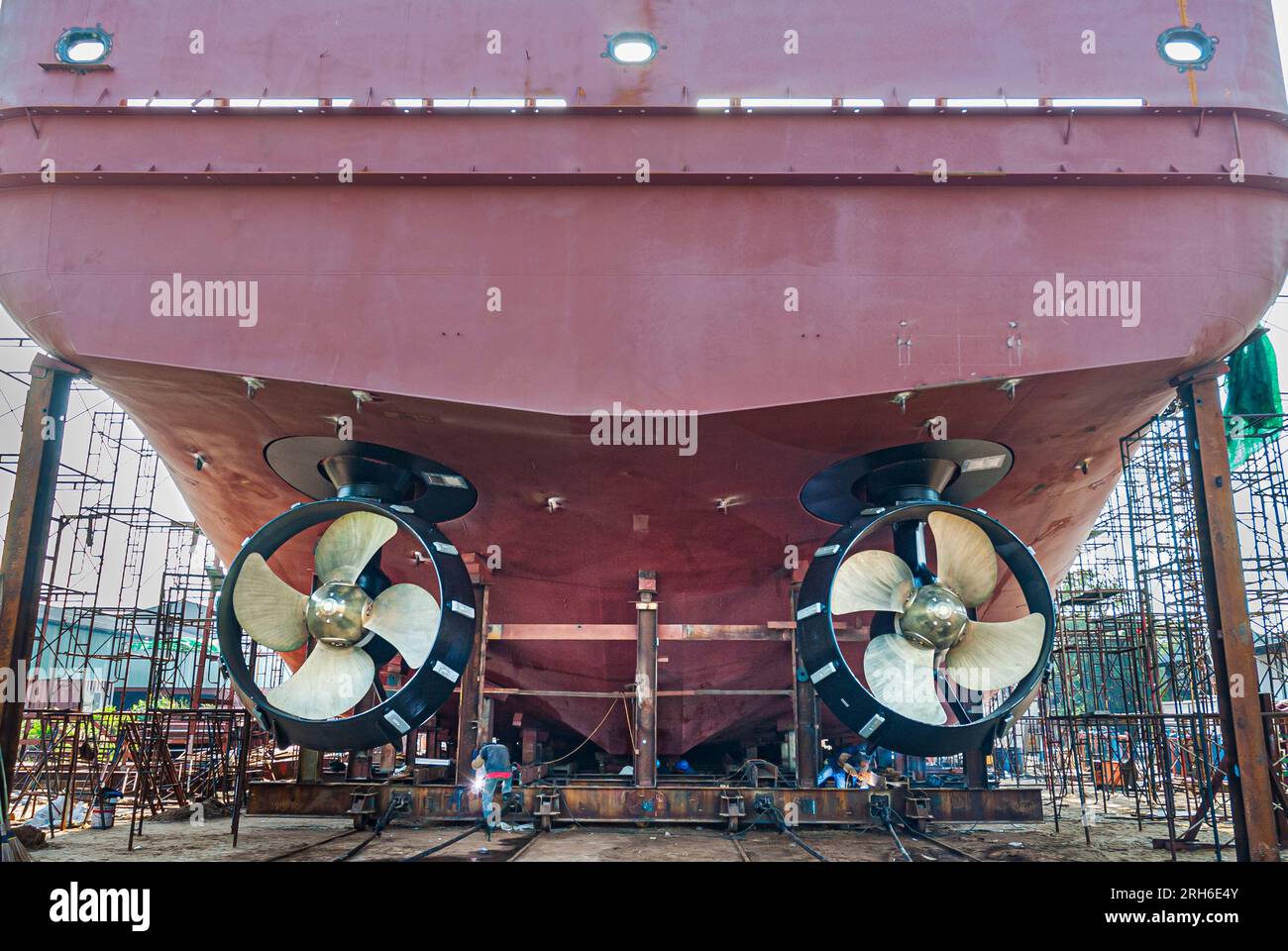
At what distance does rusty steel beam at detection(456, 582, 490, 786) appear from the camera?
826 centimetres

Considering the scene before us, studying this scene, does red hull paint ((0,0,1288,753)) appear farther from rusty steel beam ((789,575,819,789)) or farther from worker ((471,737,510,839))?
worker ((471,737,510,839))

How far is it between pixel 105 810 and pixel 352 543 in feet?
14.9

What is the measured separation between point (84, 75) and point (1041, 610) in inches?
338

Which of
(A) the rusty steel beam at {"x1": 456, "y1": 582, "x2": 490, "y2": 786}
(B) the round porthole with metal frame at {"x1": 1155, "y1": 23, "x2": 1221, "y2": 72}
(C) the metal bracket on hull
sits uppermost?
(B) the round porthole with metal frame at {"x1": 1155, "y1": 23, "x2": 1221, "y2": 72}

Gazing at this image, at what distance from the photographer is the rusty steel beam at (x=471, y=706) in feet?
27.1

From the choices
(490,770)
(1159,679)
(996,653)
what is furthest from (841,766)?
(1159,679)

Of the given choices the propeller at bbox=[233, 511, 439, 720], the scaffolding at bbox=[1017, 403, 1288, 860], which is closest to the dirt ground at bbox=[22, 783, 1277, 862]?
the scaffolding at bbox=[1017, 403, 1288, 860]

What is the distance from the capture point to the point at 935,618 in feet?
23.8

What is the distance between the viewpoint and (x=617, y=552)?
883 cm

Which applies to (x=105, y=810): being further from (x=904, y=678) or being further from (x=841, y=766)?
(x=904, y=678)

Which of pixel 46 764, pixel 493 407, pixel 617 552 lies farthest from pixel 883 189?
pixel 46 764

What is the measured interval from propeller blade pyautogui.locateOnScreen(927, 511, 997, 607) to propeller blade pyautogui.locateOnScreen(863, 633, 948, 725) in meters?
0.63

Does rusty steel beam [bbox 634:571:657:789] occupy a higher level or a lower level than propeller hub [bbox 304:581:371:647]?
lower
